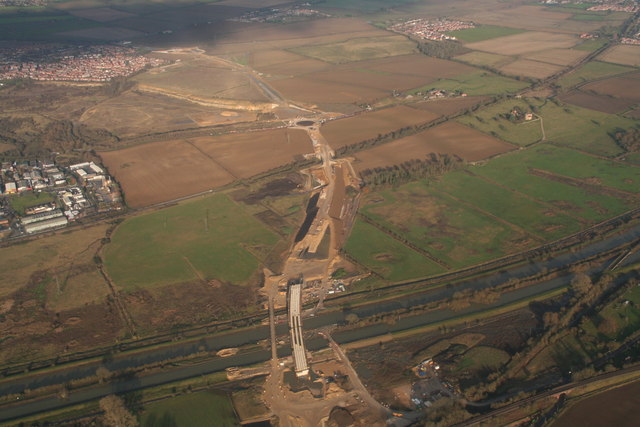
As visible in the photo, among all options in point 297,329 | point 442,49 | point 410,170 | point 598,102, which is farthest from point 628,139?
point 442,49

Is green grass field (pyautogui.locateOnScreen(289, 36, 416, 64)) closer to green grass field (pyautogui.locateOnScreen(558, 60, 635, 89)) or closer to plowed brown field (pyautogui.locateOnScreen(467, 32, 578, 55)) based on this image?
plowed brown field (pyautogui.locateOnScreen(467, 32, 578, 55))

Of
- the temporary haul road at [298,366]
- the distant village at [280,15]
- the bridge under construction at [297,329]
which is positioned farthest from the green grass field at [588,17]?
the bridge under construction at [297,329]

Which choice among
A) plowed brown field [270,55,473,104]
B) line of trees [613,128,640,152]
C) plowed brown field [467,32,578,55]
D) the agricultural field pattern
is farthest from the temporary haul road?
plowed brown field [467,32,578,55]

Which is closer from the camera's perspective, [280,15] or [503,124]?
→ [503,124]

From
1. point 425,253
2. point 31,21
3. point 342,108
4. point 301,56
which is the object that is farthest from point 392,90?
point 31,21

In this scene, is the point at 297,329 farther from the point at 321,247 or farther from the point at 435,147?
the point at 435,147

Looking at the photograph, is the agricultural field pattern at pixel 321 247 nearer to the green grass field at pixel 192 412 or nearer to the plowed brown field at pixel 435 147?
the green grass field at pixel 192 412
